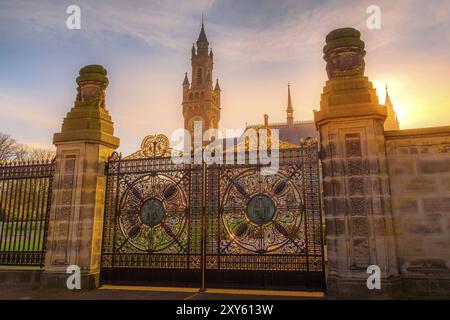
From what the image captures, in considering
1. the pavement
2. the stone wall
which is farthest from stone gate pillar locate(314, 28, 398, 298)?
the pavement

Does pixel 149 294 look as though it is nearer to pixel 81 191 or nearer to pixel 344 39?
pixel 81 191

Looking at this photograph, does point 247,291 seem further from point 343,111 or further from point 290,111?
point 290,111

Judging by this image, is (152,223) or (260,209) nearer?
(260,209)

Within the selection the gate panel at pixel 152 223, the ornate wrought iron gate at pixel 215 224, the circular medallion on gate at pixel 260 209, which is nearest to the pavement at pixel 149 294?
the ornate wrought iron gate at pixel 215 224

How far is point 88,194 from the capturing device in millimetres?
7535

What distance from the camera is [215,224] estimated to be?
721 centimetres

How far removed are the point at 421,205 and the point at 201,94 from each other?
197 ft

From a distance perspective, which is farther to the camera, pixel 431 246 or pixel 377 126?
pixel 377 126

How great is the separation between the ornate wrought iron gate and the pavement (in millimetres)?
250

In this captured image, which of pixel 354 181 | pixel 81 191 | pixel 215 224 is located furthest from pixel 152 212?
pixel 354 181

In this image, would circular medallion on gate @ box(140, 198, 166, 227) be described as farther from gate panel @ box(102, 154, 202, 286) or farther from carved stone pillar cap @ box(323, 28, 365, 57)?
carved stone pillar cap @ box(323, 28, 365, 57)

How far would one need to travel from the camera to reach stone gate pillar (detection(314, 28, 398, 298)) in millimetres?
5766
